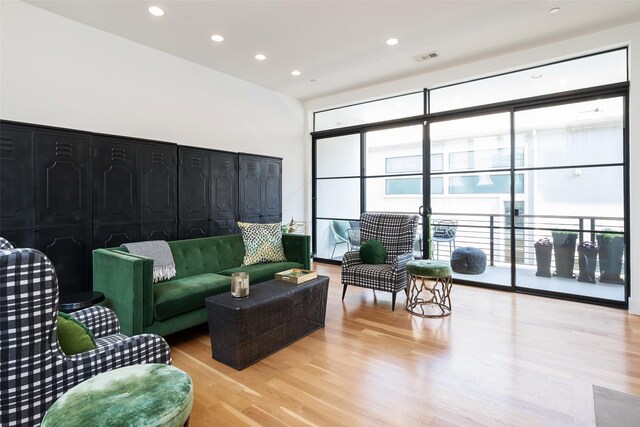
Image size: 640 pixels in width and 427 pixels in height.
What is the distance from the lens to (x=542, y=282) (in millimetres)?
4293

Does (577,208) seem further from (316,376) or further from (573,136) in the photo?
(316,376)

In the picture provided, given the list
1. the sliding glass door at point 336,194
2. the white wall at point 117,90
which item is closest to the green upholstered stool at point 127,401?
the white wall at point 117,90

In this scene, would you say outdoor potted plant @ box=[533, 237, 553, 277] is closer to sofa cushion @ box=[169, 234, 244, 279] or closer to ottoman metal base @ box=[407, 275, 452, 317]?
ottoman metal base @ box=[407, 275, 452, 317]

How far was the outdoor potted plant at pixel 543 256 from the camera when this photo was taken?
425 cm

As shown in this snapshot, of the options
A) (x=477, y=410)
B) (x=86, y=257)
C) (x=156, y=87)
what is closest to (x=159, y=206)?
(x=86, y=257)

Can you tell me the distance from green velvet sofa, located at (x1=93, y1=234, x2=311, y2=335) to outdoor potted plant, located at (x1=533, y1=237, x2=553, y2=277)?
11.2 ft

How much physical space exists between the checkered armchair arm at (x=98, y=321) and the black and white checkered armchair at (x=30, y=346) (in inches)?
26.3

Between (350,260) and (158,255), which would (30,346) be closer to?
(158,255)

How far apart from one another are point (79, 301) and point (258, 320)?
4.48ft

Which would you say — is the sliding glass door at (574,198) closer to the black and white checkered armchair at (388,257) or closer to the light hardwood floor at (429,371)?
the light hardwood floor at (429,371)

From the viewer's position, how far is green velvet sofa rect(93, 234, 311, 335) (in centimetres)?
254

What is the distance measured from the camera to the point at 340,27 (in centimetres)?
365

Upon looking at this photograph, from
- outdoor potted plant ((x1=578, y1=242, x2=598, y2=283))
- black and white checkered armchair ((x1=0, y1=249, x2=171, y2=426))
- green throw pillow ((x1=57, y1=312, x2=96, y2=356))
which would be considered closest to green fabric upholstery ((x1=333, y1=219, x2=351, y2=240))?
outdoor potted plant ((x1=578, y1=242, x2=598, y2=283))

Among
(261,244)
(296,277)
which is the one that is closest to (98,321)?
(296,277)
